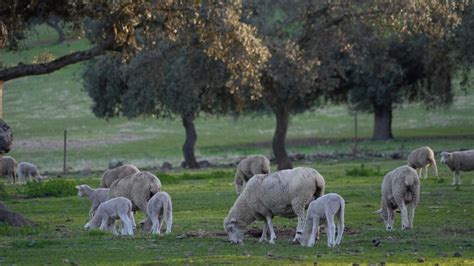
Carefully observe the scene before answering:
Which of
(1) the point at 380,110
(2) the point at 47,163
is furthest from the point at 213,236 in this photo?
(1) the point at 380,110

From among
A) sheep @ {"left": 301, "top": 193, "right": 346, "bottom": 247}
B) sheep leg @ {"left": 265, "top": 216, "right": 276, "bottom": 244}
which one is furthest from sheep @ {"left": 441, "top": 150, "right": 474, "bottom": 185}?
sheep @ {"left": 301, "top": 193, "right": 346, "bottom": 247}

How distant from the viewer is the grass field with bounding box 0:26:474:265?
1692 cm

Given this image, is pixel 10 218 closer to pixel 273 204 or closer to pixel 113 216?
pixel 113 216

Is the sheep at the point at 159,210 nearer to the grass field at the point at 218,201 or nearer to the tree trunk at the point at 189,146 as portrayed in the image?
the grass field at the point at 218,201

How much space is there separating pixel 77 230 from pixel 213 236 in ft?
10.9

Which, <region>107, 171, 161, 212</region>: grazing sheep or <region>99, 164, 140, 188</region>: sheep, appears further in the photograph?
<region>99, 164, 140, 188</region>: sheep

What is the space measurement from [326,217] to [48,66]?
9.25 metres

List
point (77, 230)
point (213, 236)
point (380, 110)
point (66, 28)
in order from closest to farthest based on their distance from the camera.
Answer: point (213, 236), point (77, 230), point (66, 28), point (380, 110)

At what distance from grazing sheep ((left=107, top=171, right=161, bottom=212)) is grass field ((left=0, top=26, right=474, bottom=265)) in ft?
2.95

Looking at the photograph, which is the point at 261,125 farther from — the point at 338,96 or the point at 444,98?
the point at 444,98

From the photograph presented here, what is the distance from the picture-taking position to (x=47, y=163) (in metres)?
Result: 58.8

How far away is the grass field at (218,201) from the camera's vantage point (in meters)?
16.9

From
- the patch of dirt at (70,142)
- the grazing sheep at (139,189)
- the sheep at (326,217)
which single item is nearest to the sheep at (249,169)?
the grazing sheep at (139,189)

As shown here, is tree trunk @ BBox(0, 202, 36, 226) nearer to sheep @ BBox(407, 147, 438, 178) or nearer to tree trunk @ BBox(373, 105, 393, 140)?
sheep @ BBox(407, 147, 438, 178)
